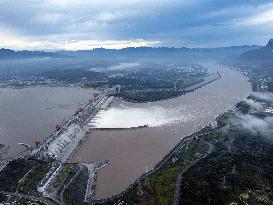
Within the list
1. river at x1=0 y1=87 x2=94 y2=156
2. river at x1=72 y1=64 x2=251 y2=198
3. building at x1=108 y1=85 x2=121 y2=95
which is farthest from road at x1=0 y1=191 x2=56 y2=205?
building at x1=108 y1=85 x2=121 y2=95

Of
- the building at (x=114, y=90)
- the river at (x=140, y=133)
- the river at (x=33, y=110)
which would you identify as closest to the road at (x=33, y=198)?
the river at (x=140, y=133)

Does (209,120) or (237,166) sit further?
(209,120)

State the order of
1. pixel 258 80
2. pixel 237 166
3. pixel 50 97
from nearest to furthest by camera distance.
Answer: pixel 237 166
pixel 50 97
pixel 258 80

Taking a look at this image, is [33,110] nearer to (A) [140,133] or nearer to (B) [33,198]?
(A) [140,133]

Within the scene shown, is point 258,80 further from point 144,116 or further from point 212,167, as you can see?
point 212,167

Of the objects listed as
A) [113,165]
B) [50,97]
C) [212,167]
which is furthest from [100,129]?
[50,97]

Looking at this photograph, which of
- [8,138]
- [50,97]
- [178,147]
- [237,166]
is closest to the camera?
[237,166]

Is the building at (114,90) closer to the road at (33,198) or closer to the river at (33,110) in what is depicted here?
the river at (33,110)
